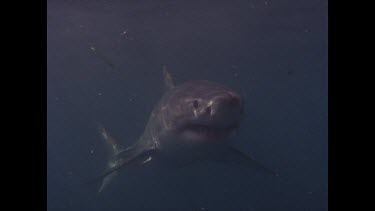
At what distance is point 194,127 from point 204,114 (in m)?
0.76

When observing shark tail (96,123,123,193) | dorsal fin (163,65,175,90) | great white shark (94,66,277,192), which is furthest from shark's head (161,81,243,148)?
shark tail (96,123,123,193)

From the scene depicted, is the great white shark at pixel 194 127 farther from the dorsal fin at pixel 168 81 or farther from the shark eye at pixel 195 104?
the dorsal fin at pixel 168 81

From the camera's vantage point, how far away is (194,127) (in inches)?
→ 303

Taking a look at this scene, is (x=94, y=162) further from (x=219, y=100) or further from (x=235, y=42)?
(x=219, y=100)

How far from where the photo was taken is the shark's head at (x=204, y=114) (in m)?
6.78

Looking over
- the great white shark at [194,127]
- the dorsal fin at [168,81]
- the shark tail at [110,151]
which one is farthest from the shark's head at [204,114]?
the shark tail at [110,151]

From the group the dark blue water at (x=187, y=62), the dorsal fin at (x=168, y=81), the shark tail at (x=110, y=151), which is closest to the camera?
the dorsal fin at (x=168, y=81)

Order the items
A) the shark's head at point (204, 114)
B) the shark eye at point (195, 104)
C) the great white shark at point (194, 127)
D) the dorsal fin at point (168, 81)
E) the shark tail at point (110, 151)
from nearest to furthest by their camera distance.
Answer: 1. the shark's head at point (204, 114)
2. the great white shark at point (194, 127)
3. the shark eye at point (195, 104)
4. the dorsal fin at point (168, 81)
5. the shark tail at point (110, 151)

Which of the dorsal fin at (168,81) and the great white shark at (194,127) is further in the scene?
the dorsal fin at (168,81)

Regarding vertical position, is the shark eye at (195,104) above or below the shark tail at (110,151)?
above

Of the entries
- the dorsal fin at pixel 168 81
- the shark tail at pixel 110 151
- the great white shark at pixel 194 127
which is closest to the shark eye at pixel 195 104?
the great white shark at pixel 194 127

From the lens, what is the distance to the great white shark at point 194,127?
6.89 m
